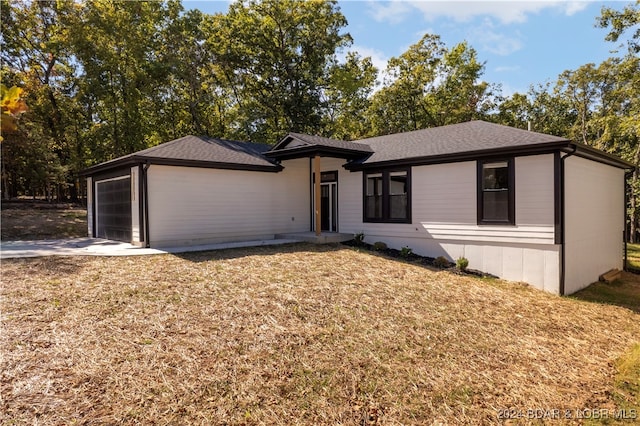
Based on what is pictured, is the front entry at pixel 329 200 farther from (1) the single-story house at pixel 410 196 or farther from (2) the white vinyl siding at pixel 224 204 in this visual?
(2) the white vinyl siding at pixel 224 204

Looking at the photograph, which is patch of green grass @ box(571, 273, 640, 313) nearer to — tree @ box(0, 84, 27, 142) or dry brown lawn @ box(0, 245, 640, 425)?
dry brown lawn @ box(0, 245, 640, 425)

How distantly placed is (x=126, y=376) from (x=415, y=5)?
14.0m

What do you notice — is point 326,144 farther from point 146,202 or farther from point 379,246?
point 146,202

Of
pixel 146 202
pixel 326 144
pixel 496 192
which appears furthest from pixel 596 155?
pixel 146 202

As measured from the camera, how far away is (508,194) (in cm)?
949

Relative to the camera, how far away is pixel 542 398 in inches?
166

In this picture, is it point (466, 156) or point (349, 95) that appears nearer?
point (466, 156)

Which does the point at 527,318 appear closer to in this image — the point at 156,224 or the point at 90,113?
the point at 156,224

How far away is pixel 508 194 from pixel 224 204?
8716 millimetres

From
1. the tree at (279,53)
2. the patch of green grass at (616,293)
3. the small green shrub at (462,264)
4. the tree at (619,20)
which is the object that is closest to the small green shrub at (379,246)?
the small green shrub at (462,264)

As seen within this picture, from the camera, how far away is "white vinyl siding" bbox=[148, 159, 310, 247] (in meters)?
11.4

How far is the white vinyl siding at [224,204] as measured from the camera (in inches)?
450

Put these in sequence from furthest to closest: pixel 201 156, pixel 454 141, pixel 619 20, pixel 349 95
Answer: pixel 349 95
pixel 619 20
pixel 201 156
pixel 454 141

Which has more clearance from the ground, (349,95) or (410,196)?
(349,95)
